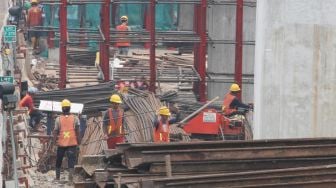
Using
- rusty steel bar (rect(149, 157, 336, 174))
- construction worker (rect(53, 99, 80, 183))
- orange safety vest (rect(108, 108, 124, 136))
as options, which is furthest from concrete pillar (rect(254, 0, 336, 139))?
rusty steel bar (rect(149, 157, 336, 174))

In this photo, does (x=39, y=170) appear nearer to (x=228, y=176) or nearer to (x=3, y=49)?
(x=3, y=49)

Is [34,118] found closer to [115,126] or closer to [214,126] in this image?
[214,126]

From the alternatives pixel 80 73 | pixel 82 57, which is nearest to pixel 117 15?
pixel 82 57

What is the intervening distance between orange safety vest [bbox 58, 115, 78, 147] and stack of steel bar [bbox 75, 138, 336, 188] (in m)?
6.89

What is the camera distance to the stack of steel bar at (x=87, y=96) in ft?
94.8

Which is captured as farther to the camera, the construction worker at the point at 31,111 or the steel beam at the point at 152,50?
the steel beam at the point at 152,50

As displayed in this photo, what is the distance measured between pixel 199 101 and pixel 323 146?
1472cm

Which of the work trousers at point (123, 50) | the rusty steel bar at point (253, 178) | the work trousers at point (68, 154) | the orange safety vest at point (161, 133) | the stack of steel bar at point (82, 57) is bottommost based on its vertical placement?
the work trousers at point (68, 154)

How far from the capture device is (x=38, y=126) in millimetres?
28859

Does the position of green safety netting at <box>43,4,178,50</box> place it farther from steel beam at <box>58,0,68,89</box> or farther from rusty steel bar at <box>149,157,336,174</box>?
rusty steel bar at <box>149,157,336,174</box>

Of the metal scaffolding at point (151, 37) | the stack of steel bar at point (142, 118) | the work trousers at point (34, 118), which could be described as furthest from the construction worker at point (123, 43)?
the stack of steel bar at point (142, 118)

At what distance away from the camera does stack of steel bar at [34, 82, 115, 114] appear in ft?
94.8

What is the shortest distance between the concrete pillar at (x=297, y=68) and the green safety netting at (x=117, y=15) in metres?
17.8

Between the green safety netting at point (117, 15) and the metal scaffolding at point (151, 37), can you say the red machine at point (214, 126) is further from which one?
the green safety netting at point (117, 15)
